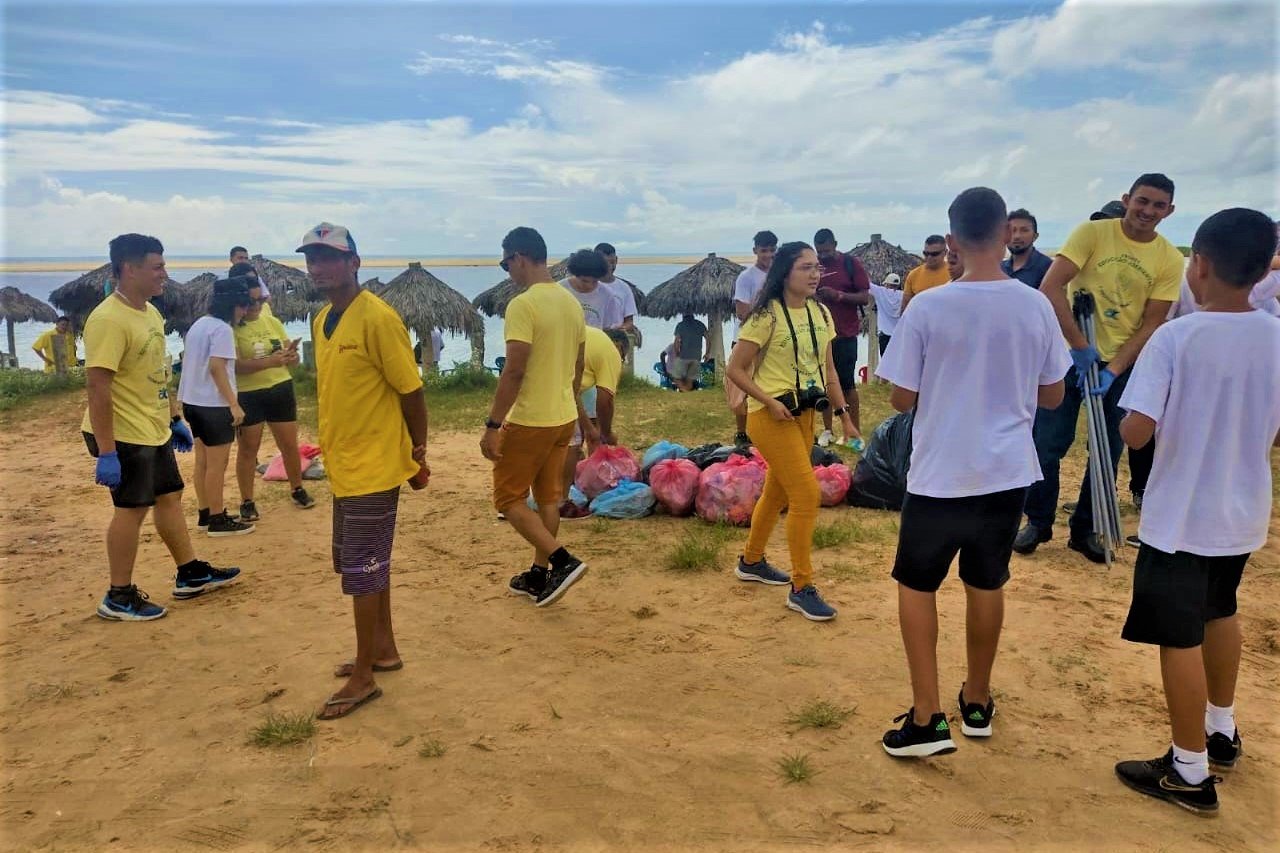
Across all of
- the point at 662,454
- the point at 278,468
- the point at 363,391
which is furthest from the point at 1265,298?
the point at 278,468

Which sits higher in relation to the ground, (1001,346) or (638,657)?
(1001,346)

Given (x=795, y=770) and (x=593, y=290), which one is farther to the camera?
(x=593, y=290)

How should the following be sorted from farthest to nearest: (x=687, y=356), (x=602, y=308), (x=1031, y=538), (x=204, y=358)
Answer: (x=687, y=356) → (x=602, y=308) → (x=204, y=358) → (x=1031, y=538)

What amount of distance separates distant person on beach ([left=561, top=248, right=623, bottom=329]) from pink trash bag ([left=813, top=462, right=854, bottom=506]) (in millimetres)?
2118

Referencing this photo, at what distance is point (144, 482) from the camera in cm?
399

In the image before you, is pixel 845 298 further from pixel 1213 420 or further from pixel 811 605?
pixel 1213 420

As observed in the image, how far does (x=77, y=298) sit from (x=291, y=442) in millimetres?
12981

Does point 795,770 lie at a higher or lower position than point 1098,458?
lower

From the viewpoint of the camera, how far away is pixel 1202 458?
231 cm

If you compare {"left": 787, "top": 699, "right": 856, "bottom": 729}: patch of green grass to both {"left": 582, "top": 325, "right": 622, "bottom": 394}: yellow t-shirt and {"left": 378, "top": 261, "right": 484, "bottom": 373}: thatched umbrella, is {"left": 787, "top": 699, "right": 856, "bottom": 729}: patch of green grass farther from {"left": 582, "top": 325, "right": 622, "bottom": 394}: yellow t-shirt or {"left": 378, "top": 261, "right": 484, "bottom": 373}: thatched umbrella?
{"left": 378, "top": 261, "right": 484, "bottom": 373}: thatched umbrella

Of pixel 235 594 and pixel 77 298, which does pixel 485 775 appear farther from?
pixel 77 298

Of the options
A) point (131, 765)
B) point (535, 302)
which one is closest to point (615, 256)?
point (535, 302)

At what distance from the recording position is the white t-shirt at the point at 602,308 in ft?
21.1

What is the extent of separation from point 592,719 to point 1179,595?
6.61 feet
